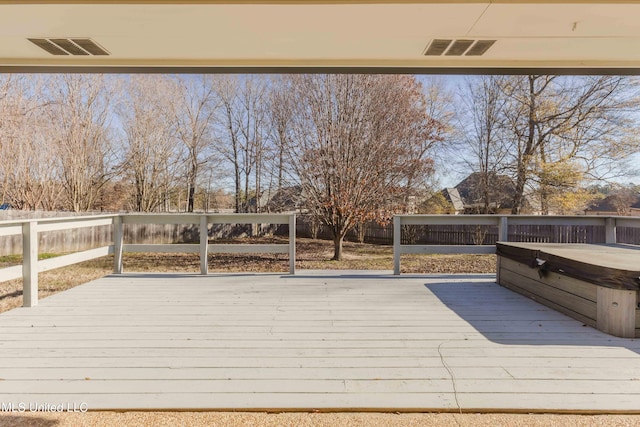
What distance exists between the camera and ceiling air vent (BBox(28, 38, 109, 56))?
9.01 ft

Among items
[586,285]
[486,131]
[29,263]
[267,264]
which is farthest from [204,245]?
[486,131]

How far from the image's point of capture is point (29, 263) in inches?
142

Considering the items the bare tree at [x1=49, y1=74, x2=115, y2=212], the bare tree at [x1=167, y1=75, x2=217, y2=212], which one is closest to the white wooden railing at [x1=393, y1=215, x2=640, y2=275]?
the bare tree at [x1=49, y1=74, x2=115, y2=212]

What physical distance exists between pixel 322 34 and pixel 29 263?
3.47 meters

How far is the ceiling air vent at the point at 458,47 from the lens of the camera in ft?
9.09

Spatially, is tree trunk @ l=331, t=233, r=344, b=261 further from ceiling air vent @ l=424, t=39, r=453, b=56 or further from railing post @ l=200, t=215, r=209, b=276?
ceiling air vent @ l=424, t=39, r=453, b=56

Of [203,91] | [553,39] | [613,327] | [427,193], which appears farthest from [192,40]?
[203,91]

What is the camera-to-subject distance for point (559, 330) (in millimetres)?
2961

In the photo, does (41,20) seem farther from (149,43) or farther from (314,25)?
(314,25)

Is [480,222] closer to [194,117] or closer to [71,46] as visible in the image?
[71,46]

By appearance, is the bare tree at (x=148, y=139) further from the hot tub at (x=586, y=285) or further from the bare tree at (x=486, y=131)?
the hot tub at (x=586, y=285)

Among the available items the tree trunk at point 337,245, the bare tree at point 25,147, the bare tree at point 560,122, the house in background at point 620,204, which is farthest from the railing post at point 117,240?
the house in background at point 620,204

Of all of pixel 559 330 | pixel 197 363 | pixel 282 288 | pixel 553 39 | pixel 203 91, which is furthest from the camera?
pixel 203 91

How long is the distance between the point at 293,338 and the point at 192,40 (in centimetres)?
233
